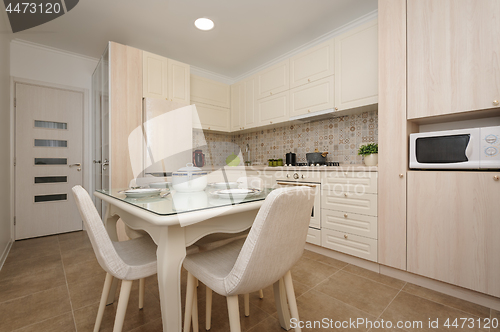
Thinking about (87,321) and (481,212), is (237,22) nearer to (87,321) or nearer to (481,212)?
(481,212)

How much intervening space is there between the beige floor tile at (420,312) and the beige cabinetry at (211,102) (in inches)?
130

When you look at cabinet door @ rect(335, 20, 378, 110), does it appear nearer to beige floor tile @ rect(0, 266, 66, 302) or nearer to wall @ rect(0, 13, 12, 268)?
beige floor tile @ rect(0, 266, 66, 302)

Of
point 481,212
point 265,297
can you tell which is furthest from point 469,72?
point 265,297

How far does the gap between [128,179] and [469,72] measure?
3.30 m

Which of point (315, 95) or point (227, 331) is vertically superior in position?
point (315, 95)

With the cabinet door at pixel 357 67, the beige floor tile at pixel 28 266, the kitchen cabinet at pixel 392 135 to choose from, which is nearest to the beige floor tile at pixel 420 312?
the kitchen cabinet at pixel 392 135

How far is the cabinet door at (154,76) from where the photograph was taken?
2979 mm

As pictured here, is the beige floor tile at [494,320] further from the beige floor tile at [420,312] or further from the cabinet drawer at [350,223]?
the cabinet drawer at [350,223]

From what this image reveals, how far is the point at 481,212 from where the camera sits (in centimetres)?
156

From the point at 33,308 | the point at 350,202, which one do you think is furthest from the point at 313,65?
the point at 33,308

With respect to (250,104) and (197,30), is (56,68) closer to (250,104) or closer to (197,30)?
(197,30)

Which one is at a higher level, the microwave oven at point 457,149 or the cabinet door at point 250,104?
the cabinet door at point 250,104

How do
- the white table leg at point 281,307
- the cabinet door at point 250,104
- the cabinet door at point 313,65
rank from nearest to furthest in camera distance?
1. the white table leg at point 281,307
2. the cabinet door at point 313,65
3. the cabinet door at point 250,104

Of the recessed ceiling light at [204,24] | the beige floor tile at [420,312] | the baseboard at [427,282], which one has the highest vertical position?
the recessed ceiling light at [204,24]
